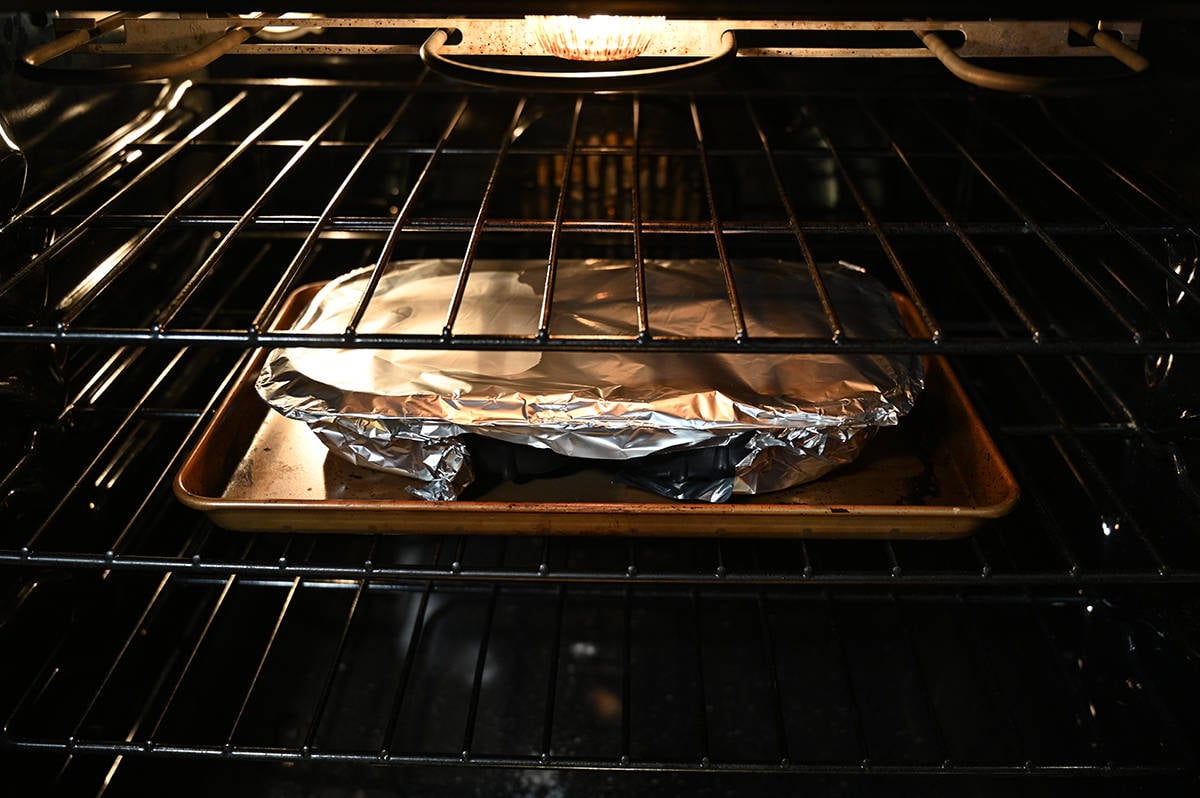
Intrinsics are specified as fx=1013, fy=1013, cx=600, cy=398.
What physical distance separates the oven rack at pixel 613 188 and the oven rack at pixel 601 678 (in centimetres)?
30

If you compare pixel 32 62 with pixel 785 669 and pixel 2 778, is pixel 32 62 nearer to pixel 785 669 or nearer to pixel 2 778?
pixel 2 778

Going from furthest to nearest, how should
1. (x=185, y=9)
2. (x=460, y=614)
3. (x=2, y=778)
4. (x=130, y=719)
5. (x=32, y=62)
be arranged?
(x=460, y=614)
(x=130, y=719)
(x=2, y=778)
(x=32, y=62)
(x=185, y=9)

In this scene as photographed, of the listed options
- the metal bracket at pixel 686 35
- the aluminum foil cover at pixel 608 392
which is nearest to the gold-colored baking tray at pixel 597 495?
the aluminum foil cover at pixel 608 392

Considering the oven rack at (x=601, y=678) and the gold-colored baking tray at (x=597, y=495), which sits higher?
the gold-colored baking tray at (x=597, y=495)

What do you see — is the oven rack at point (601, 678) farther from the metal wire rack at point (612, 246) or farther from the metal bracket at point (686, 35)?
the metal bracket at point (686, 35)

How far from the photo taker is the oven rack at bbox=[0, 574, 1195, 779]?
874 millimetres

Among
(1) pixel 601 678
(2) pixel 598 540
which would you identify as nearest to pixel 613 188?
(2) pixel 598 540

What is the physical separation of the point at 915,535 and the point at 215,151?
2.71ft

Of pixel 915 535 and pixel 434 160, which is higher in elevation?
pixel 434 160

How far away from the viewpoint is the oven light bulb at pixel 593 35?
0.72 meters

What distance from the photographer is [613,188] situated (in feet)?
3.84

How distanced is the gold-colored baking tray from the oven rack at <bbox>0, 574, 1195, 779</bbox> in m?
0.15

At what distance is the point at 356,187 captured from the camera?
1160mm

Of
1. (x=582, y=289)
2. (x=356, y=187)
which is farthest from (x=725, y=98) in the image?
(x=356, y=187)
